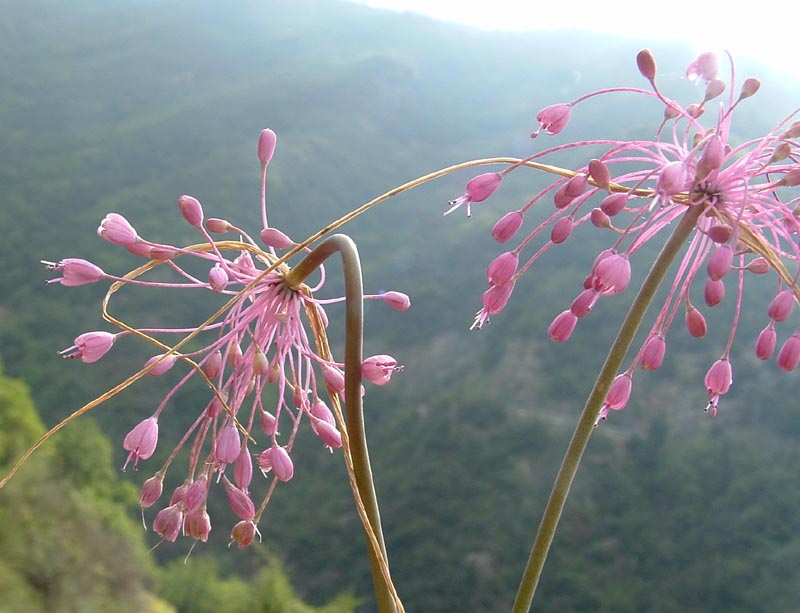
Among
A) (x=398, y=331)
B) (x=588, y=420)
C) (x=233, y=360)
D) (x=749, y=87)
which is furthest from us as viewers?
(x=398, y=331)

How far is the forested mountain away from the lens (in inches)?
961

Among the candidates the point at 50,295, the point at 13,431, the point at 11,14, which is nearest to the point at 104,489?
the point at 13,431

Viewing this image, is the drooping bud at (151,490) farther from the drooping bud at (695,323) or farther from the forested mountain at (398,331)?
the forested mountain at (398,331)

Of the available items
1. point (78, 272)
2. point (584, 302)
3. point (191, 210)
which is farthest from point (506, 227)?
point (78, 272)

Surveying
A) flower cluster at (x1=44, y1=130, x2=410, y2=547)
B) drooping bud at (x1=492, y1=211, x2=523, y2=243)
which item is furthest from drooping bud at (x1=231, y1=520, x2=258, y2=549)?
drooping bud at (x1=492, y1=211, x2=523, y2=243)

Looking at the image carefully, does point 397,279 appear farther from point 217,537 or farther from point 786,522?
point 786,522

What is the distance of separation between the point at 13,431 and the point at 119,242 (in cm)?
2401

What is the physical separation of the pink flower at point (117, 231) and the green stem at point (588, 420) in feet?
1.47

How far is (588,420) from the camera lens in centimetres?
68

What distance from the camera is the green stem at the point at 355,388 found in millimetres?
667

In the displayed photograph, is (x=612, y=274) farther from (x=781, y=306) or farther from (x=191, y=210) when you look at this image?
(x=191, y=210)

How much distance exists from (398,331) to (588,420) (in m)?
34.7

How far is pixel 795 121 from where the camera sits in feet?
2.56

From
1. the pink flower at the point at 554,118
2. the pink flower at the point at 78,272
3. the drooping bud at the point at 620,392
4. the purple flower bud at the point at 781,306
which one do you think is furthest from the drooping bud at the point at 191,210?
the purple flower bud at the point at 781,306
